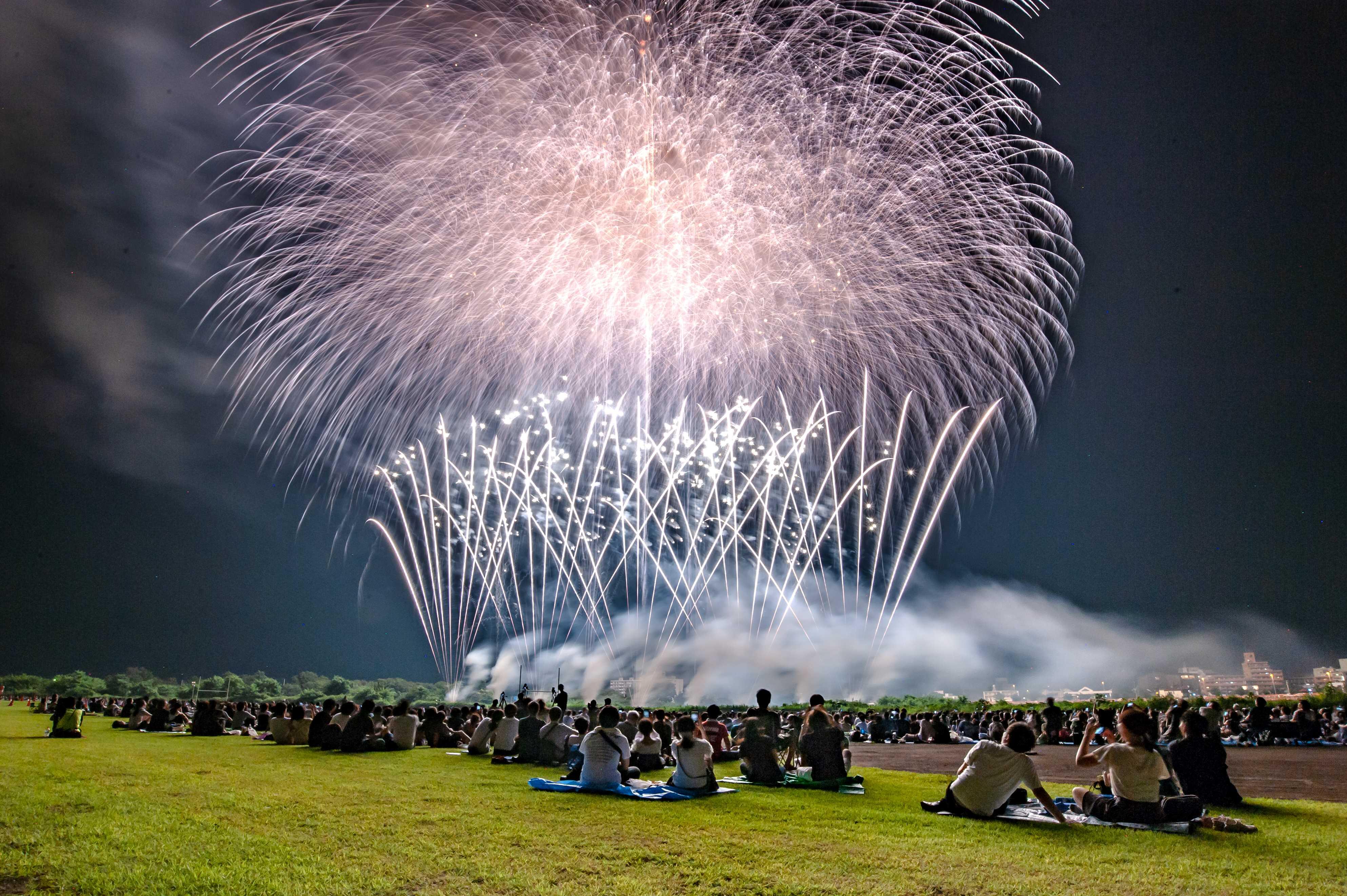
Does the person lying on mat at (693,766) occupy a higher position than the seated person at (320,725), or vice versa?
the person lying on mat at (693,766)

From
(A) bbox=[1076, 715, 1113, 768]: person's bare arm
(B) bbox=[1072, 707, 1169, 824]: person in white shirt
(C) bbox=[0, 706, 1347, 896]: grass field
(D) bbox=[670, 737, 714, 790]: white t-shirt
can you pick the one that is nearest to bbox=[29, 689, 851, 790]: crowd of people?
(D) bbox=[670, 737, 714, 790]: white t-shirt

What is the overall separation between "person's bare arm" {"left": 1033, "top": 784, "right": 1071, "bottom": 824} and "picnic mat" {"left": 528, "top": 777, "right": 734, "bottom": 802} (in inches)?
171

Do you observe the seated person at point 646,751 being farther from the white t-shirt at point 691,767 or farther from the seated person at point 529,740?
the white t-shirt at point 691,767

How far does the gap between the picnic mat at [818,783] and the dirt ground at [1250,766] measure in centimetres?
356

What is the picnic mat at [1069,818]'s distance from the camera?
312 inches

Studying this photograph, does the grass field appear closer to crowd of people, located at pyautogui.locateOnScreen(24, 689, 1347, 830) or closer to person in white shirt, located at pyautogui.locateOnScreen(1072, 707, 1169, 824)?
person in white shirt, located at pyautogui.locateOnScreen(1072, 707, 1169, 824)

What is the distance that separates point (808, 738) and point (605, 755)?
11.8 feet

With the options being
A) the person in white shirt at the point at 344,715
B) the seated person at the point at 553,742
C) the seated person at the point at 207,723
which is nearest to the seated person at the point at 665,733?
the seated person at the point at 553,742

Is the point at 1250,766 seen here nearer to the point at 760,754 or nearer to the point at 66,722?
the point at 760,754

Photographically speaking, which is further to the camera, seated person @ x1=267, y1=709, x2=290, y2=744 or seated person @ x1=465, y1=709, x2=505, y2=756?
seated person @ x1=267, y1=709, x2=290, y2=744

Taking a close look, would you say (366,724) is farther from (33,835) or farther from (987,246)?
(987,246)

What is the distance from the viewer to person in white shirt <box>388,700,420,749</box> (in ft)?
58.5

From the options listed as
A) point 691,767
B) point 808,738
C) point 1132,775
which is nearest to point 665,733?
point 808,738

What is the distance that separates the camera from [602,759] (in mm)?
10727
